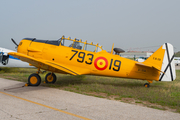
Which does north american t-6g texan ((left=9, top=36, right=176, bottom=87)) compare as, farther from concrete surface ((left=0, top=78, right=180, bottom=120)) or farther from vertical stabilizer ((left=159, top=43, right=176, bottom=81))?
concrete surface ((left=0, top=78, right=180, bottom=120))

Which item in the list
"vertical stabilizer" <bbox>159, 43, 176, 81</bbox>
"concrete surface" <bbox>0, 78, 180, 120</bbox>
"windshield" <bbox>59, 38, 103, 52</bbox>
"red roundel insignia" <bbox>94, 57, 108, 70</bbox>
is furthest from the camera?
"windshield" <bbox>59, 38, 103, 52</bbox>

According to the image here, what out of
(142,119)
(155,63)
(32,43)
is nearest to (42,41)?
(32,43)

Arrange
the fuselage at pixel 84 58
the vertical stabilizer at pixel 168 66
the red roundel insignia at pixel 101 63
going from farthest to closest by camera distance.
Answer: the red roundel insignia at pixel 101 63
the fuselage at pixel 84 58
the vertical stabilizer at pixel 168 66

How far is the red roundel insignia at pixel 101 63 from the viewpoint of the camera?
9.12 metres

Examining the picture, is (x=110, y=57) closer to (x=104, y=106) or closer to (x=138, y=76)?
(x=138, y=76)

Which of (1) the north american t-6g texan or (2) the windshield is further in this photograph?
(2) the windshield

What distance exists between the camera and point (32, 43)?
9789 mm

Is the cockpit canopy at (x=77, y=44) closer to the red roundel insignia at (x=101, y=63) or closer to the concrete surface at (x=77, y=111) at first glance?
the red roundel insignia at (x=101, y=63)

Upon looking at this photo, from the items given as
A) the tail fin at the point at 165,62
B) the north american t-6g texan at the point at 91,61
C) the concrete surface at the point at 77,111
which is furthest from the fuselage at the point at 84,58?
the concrete surface at the point at 77,111

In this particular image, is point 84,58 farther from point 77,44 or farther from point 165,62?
point 165,62

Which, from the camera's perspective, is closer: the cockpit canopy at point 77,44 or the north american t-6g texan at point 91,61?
the north american t-6g texan at point 91,61

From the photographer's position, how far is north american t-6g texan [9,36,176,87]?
8.91 meters

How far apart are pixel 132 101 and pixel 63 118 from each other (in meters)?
3.04

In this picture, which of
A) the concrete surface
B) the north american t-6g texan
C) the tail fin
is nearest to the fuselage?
the north american t-6g texan
